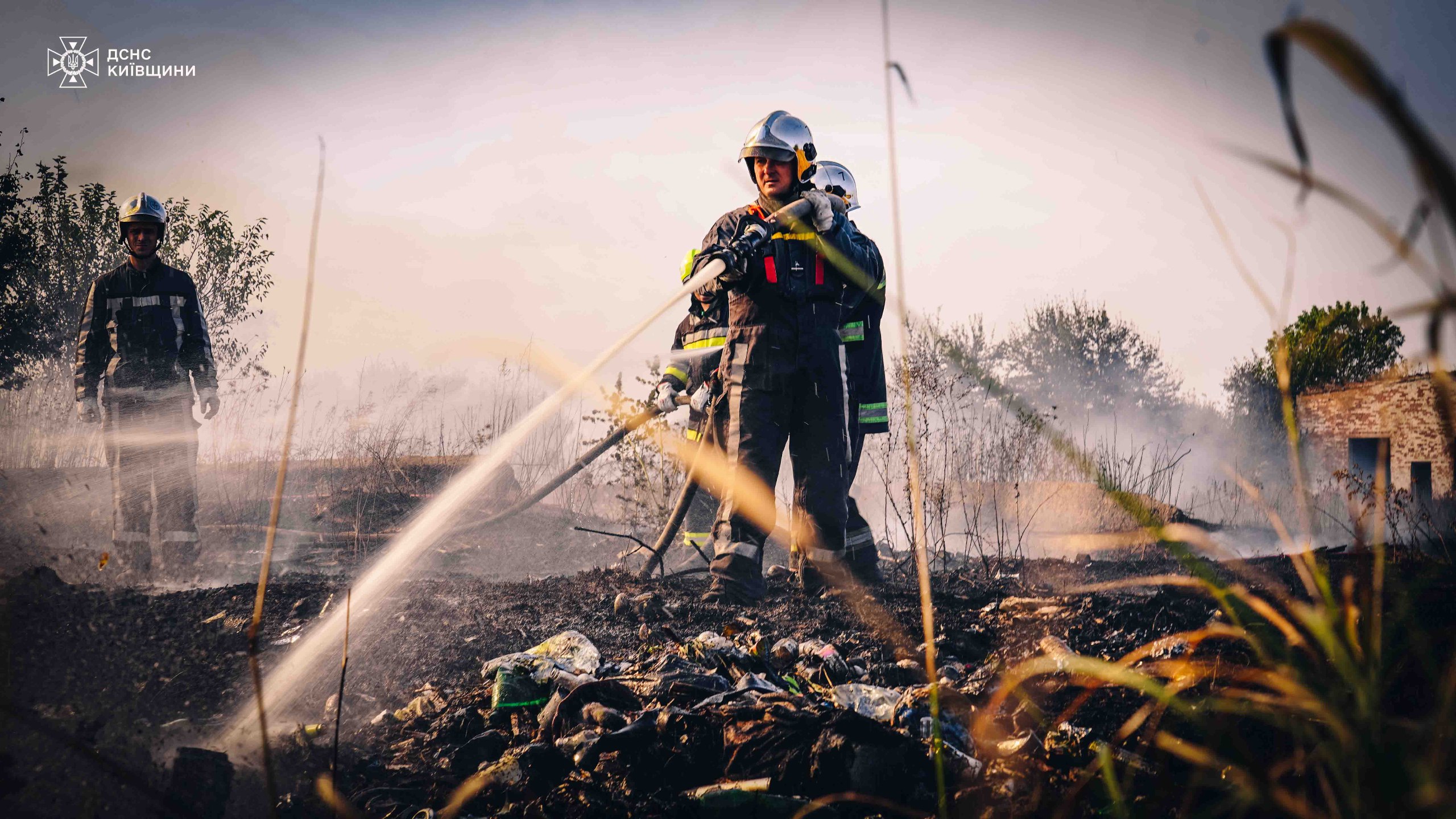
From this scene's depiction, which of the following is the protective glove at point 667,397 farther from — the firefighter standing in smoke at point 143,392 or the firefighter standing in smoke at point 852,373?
the firefighter standing in smoke at point 143,392

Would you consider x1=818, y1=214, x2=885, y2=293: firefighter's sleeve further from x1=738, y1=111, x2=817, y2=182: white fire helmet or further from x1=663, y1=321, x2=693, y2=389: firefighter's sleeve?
x1=663, y1=321, x2=693, y2=389: firefighter's sleeve

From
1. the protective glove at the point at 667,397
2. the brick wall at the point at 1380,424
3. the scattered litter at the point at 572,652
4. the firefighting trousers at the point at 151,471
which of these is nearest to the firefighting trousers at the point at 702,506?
the protective glove at the point at 667,397

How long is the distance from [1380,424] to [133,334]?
68.3 feet

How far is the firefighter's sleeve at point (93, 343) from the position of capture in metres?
5.96

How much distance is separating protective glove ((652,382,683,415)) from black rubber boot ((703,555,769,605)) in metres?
1.20

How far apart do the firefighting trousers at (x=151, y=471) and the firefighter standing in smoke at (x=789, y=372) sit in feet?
14.7

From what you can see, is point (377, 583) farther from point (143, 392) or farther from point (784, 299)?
point (784, 299)

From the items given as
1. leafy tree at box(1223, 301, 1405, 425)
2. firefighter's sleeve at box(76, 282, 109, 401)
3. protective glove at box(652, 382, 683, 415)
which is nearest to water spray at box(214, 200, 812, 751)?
protective glove at box(652, 382, 683, 415)

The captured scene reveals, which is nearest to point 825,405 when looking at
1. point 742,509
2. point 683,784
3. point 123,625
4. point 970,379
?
point 742,509

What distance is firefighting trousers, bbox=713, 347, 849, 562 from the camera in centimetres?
420

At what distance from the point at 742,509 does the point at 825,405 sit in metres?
0.73

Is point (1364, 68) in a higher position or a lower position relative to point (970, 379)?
lower

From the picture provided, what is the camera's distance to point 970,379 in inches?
987

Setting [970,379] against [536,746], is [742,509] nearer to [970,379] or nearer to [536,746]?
[536,746]
